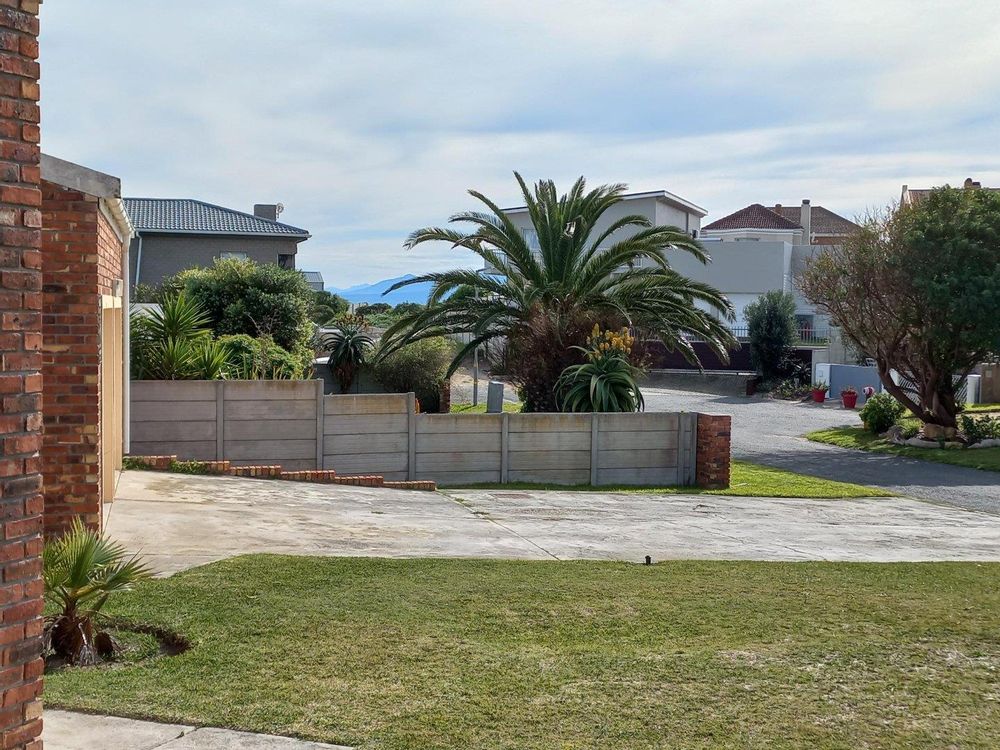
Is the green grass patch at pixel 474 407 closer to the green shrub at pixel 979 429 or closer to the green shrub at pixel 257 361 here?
the green shrub at pixel 257 361

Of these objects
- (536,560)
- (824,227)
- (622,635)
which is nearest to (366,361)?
(536,560)

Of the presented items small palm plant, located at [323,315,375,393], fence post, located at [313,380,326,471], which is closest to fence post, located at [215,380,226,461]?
fence post, located at [313,380,326,471]

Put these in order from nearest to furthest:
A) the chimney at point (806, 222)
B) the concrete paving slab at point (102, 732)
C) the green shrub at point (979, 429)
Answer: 1. the concrete paving slab at point (102, 732)
2. the green shrub at point (979, 429)
3. the chimney at point (806, 222)

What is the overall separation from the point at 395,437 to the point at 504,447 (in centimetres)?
173

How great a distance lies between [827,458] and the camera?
23.6 meters

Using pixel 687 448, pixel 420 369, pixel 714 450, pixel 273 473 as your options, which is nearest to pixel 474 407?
pixel 420 369

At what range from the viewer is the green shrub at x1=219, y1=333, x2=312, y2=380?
57.6 ft

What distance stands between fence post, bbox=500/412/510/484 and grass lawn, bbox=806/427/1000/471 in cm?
1112

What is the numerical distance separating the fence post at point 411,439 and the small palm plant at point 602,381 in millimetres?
3632

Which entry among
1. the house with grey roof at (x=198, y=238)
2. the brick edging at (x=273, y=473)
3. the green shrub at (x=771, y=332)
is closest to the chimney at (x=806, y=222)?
the green shrub at (x=771, y=332)

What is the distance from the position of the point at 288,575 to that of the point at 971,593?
18.8 feet

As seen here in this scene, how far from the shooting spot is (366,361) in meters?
27.7

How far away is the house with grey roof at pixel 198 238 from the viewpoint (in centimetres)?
4159

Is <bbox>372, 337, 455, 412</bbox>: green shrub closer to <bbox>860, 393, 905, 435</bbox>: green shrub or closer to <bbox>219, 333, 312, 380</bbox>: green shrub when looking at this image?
<bbox>219, 333, 312, 380</bbox>: green shrub
